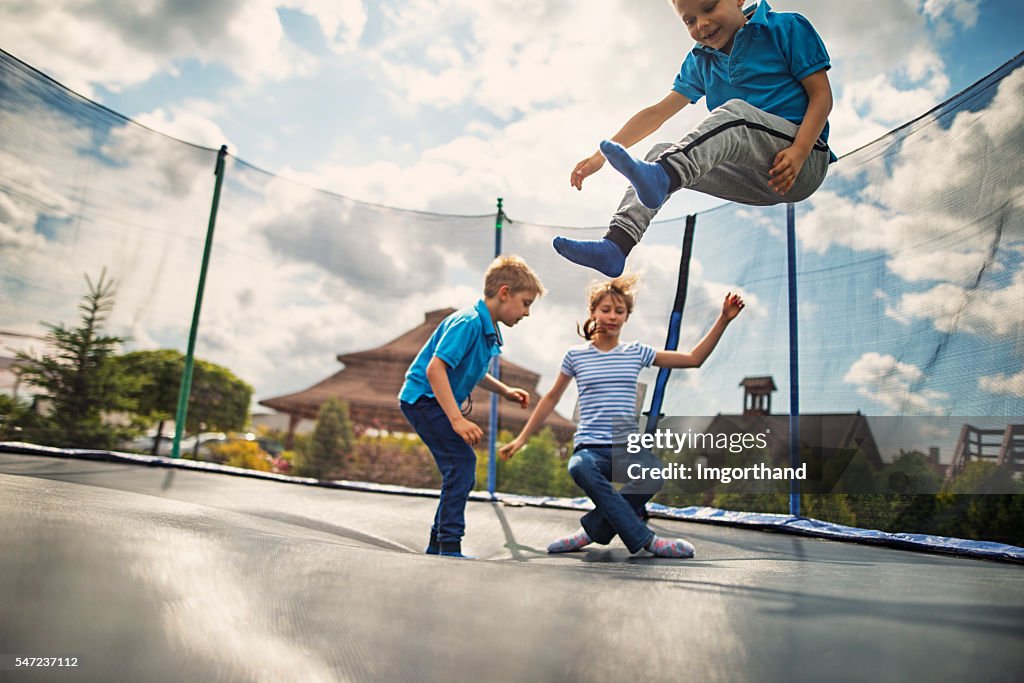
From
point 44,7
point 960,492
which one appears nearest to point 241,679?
point 960,492

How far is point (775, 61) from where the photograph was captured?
1000 mm

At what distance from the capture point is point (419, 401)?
1609mm

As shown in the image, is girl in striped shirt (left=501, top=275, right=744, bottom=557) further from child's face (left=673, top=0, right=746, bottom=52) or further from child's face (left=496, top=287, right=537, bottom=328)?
child's face (left=673, top=0, right=746, bottom=52)

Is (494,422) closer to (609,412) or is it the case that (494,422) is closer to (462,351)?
(609,412)

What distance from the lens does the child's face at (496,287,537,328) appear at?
160 centimetres

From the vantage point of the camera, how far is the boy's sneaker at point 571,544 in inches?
62.4

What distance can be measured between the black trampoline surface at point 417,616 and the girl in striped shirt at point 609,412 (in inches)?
26.9

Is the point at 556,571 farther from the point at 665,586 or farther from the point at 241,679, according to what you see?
the point at 241,679

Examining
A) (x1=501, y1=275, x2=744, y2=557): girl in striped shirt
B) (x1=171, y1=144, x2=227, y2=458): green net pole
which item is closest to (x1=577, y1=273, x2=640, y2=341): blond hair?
(x1=501, y1=275, x2=744, y2=557): girl in striped shirt

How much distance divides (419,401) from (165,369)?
8.50 ft

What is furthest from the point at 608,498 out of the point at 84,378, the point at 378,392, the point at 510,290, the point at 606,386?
the point at 84,378

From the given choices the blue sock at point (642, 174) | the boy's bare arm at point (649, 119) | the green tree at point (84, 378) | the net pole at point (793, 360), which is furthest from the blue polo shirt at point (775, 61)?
the green tree at point (84, 378)

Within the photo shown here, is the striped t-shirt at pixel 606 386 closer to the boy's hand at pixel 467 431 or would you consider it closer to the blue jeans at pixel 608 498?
the blue jeans at pixel 608 498

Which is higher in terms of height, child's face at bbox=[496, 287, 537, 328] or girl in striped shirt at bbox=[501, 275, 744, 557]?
child's face at bbox=[496, 287, 537, 328]
